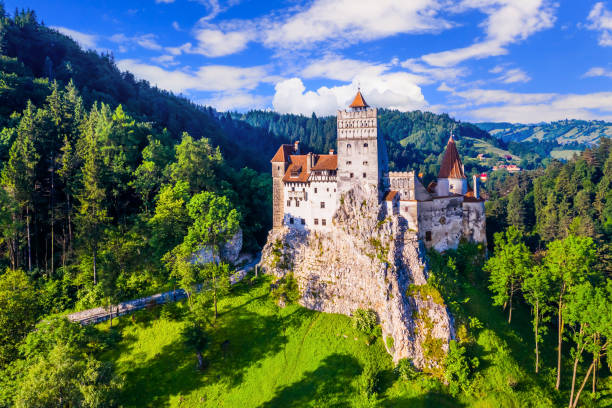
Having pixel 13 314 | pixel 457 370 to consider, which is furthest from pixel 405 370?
pixel 13 314

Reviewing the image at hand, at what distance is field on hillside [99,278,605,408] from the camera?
1731 inches

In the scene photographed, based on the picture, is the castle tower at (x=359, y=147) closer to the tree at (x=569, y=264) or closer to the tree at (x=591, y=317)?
the tree at (x=569, y=264)

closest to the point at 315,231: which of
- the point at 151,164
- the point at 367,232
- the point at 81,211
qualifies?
the point at 367,232

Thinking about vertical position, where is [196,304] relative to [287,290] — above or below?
above

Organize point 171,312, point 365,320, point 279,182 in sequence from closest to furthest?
point 171,312 < point 365,320 < point 279,182

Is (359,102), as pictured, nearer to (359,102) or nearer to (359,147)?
(359,102)

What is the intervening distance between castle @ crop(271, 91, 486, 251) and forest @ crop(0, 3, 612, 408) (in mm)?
4492

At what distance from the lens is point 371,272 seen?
180ft

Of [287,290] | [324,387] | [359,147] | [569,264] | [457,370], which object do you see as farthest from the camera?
[287,290]

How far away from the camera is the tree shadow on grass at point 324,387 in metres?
44.8

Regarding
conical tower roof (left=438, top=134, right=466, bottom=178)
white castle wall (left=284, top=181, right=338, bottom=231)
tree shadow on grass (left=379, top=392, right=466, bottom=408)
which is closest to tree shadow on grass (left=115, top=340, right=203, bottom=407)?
tree shadow on grass (left=379, top=392, right=466, bottom=408)

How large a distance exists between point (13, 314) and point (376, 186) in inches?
1866

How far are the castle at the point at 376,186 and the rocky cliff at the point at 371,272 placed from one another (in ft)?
6.56

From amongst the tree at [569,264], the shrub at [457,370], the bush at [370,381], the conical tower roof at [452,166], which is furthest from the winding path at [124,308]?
the tree at [569,264]
